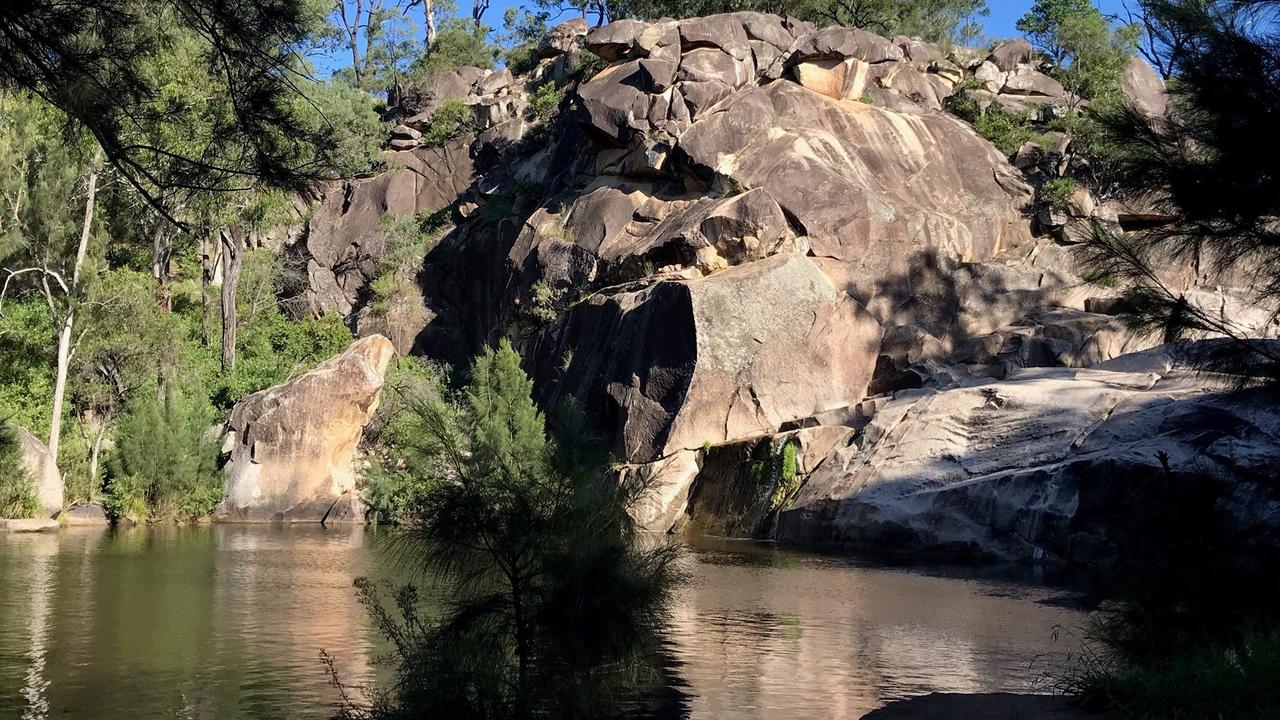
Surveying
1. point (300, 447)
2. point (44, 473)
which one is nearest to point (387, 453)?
point (300, 447)

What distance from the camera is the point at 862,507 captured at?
92.0 ft

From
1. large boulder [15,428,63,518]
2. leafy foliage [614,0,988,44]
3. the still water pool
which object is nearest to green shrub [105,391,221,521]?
large boulder [15,428,63,518]

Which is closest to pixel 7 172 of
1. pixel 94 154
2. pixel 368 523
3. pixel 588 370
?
pixel 94 154

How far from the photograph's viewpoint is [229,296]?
44.9m

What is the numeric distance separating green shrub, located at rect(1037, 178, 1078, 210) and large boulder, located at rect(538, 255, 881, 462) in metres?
9.16

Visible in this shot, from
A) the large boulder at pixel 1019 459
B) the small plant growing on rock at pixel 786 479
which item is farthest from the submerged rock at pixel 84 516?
the large boulder at pixel 1019 459

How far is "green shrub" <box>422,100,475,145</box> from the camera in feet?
176

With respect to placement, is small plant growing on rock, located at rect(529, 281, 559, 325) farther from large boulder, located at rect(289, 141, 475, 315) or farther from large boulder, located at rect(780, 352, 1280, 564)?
large boulder, located at rect(780, 352, 1280, 564)

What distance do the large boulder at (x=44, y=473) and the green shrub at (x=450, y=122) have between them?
24749 millimetres

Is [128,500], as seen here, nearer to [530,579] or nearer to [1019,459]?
[1019,459]

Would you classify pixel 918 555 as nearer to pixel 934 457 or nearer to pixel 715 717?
pixel 934 457

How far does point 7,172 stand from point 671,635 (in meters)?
30.4

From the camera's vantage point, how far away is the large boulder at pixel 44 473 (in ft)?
108

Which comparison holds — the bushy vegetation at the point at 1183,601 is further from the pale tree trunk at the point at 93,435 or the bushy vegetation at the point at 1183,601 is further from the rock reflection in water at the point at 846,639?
the pale tree trunk at the point at 93,435
